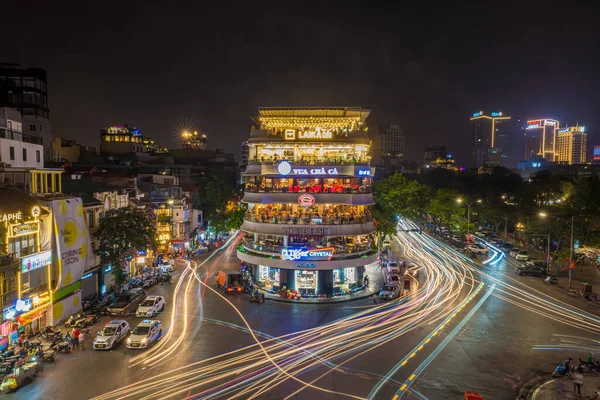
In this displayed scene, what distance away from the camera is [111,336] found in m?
27.1

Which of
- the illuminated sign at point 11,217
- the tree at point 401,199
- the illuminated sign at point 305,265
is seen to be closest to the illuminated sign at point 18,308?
the illuminated sign at point 11,217

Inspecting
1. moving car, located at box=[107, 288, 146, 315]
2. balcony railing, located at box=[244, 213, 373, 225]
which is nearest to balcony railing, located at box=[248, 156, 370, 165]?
balcony railing, located at box=[244, 213, 373, 225]

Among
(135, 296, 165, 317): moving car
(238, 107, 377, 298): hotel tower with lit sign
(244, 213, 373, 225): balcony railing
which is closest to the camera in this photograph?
(135, 296, 165, 317): moving car

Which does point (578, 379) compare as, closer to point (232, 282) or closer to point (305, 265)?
point (305, 265)

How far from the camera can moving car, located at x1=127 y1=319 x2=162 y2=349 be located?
88.6ft

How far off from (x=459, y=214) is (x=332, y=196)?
1640 inches

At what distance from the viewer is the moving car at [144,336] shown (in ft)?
88.6

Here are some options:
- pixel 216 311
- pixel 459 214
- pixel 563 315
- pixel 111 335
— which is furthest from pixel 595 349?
pixel 459 214

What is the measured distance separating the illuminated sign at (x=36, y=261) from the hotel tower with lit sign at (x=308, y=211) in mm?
19299

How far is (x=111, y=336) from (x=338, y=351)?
16028 mm

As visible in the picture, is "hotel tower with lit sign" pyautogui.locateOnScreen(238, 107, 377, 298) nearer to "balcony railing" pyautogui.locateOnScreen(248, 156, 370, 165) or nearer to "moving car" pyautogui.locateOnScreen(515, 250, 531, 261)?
"balcony railing" pyautogui.locateOnScreen(248, 156, 370, 165)

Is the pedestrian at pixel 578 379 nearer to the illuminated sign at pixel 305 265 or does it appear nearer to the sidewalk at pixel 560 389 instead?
the sidewalk at pixel 560 389

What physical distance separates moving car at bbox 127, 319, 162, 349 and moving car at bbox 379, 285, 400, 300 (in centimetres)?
2267

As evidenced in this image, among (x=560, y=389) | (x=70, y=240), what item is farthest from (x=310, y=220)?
(x=560, y=389)
